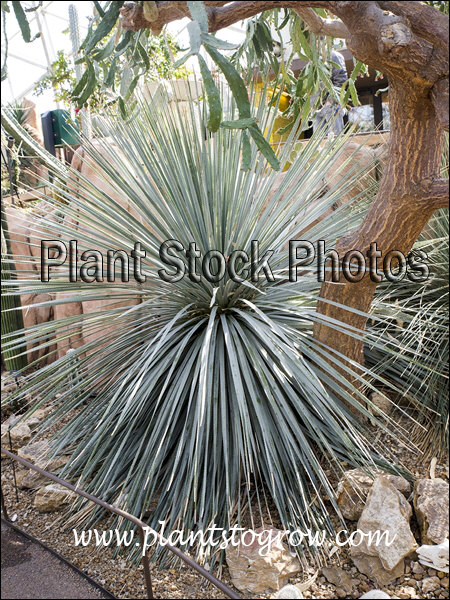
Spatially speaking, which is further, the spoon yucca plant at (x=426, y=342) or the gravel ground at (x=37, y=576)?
the spoon yucca plant at (x=426, y=342)

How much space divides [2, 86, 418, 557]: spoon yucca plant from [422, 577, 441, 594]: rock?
0.34 meters

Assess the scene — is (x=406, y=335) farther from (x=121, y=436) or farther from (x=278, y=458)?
(x=121, y=436)

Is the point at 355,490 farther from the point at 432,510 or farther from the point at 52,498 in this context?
the point at 52,498

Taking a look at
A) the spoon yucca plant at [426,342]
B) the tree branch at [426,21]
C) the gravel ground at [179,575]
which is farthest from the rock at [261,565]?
the tree branch at [426,21]

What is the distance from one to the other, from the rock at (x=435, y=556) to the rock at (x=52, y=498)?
1408mm

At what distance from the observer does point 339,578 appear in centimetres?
182

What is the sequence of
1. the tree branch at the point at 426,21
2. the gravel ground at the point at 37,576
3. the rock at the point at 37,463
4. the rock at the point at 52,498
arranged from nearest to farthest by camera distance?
the tree branch at the point at 426,21
the gravel ground at the point at 37,576
the rock at the point at 52,498
the rock at the point at 37,463

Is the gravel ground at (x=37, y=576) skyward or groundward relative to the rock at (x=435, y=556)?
groundward

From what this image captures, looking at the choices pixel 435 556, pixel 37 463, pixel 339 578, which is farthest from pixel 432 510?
pixel 37 463

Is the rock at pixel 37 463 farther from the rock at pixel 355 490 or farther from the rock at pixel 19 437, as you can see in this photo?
the rock at pixel 355 490

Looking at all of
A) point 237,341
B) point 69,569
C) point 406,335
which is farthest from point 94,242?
point 406,335

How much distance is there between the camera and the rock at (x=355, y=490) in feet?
6.59

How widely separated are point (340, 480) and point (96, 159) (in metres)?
1.78

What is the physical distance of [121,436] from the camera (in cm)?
231
